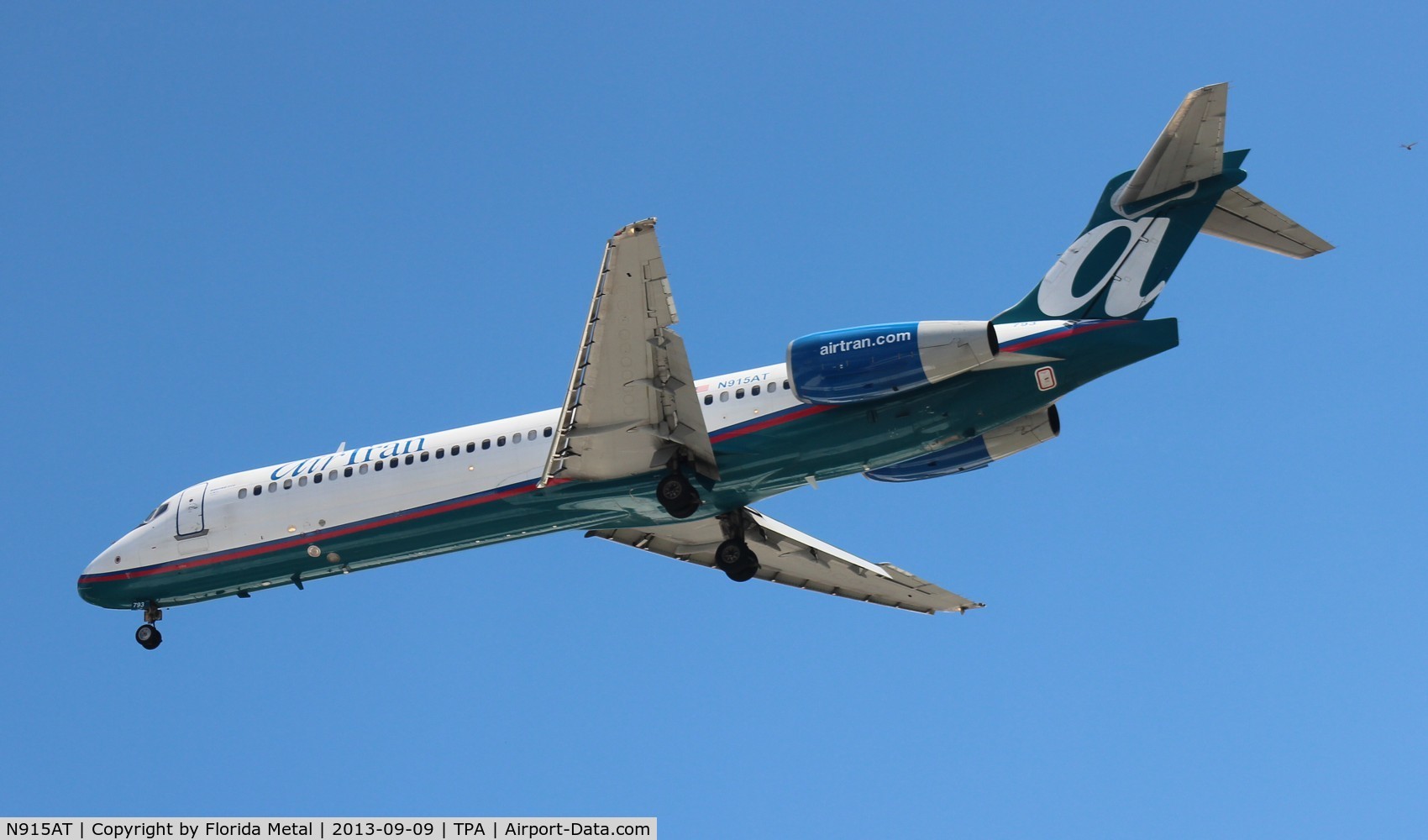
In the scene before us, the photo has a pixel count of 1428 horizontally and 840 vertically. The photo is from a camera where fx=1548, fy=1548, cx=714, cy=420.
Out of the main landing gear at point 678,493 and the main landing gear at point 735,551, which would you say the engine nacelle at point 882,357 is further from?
the main landing gear at point 735,551

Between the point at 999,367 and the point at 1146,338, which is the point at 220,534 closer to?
the point at 999,367

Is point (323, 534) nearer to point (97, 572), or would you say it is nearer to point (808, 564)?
point (97, 572)

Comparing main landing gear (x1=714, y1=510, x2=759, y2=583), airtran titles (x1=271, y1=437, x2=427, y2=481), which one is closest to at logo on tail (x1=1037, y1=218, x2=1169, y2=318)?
main landing gear (x1=714, y1=510, x2=759, y2=583)

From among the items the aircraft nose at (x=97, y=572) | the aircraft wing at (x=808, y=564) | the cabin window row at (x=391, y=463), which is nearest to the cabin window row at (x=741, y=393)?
the cabin window row at (x=391, y=463)

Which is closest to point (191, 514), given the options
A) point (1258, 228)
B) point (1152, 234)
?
point (1152, 234)

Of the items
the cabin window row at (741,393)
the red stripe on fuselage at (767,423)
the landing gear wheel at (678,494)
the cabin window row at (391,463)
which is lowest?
the landing gear wheel at (678,494)

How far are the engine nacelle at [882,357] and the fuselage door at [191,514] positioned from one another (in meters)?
12.1

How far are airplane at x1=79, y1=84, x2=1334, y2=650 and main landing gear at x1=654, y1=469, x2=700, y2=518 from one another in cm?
3

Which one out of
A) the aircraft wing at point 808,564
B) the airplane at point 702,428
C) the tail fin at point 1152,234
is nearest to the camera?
the airplane at point 702,428

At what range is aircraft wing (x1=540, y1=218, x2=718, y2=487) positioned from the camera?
22406 mm

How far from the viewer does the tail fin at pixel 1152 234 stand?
79.3 feet

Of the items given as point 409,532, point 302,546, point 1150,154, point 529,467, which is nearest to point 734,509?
point 529,467

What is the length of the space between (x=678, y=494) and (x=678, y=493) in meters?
0.01

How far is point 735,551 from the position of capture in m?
29.0
